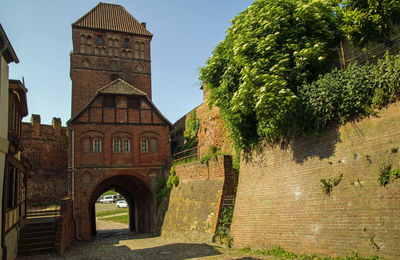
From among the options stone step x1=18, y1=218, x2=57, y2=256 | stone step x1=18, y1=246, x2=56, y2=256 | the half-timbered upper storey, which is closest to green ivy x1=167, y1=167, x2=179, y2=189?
the half-timbered upper storey

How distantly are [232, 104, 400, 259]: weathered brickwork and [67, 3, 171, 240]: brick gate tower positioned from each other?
11.6 metres

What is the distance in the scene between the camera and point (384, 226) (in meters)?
7.38

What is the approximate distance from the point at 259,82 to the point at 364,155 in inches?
151

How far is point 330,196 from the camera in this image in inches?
351

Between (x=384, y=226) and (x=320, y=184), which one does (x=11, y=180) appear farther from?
(x=384, y=226)

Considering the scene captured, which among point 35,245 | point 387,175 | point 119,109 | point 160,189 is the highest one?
point 119,109

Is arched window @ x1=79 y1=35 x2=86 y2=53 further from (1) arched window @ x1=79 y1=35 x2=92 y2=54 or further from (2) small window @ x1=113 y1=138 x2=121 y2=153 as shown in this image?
(2) small window @ x1=113 y1=138 x2=121 y2=153

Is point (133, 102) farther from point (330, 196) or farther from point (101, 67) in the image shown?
point (330, 196)

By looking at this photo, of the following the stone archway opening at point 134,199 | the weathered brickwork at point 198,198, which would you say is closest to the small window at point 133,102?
the stone archway opening at point 134,199

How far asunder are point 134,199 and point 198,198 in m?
12.3

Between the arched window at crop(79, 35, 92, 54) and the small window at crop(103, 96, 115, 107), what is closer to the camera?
the small window at crop(103, 96, 115, 107)

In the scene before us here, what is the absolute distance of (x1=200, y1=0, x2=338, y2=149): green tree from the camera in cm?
1010

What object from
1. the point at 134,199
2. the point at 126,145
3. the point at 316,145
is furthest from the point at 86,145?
the point at 316,145

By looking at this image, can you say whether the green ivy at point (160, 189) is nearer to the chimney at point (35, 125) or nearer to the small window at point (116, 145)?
the small window at point (116, 145)
